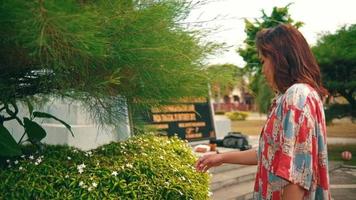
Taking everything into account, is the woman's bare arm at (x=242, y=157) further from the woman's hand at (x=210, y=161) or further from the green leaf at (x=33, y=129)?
the green leaf at (x=33, y=129)

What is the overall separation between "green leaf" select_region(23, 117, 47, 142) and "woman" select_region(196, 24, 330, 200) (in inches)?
55.5

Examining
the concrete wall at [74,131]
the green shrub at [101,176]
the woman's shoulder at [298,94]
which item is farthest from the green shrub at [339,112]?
the woman's shoulder at [298,94]

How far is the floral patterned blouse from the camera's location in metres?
1.44

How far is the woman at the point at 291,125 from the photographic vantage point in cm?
144

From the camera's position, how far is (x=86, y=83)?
2156 mm

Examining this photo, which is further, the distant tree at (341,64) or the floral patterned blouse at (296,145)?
the distant tree at (341,64)

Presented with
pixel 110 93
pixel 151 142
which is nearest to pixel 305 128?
pixel 110 93

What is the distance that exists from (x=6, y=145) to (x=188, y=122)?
6083mm

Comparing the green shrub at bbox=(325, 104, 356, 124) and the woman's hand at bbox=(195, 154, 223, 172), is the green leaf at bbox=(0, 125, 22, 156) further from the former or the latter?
the green shrub at bbox=(325, 104, 356, 124)

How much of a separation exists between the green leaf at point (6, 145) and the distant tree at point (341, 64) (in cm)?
958

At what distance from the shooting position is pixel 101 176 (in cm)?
228

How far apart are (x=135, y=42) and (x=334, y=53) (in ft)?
32.2

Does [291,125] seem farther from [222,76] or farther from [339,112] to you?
[339,112]

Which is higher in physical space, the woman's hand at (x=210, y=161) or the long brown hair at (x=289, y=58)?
the long brown hair at (x=289, y=58)
